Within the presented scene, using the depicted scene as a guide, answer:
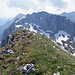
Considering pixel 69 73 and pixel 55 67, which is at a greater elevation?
pixel 55 67

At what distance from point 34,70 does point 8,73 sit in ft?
18.9

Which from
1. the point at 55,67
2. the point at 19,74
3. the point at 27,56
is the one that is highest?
the point at 27,56

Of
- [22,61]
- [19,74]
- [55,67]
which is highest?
[22,61]

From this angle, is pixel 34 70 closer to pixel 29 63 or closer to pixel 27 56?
pixel 29 63

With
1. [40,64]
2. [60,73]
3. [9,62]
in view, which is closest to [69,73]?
[60,73]

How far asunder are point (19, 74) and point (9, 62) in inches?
299

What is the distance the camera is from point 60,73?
55.3 ft

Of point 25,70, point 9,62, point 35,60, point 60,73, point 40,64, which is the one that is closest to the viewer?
point 60,73

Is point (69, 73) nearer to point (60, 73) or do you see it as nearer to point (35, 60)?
point (60, 73)

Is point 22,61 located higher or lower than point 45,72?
higher

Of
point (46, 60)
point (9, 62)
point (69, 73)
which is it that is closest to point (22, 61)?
point (9, 62)

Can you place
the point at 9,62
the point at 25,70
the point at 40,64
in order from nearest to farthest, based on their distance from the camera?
the point at 25,70, the point at 40,64, the point at 9,62

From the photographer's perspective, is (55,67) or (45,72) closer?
(45,72)

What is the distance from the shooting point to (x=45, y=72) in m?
17.4
